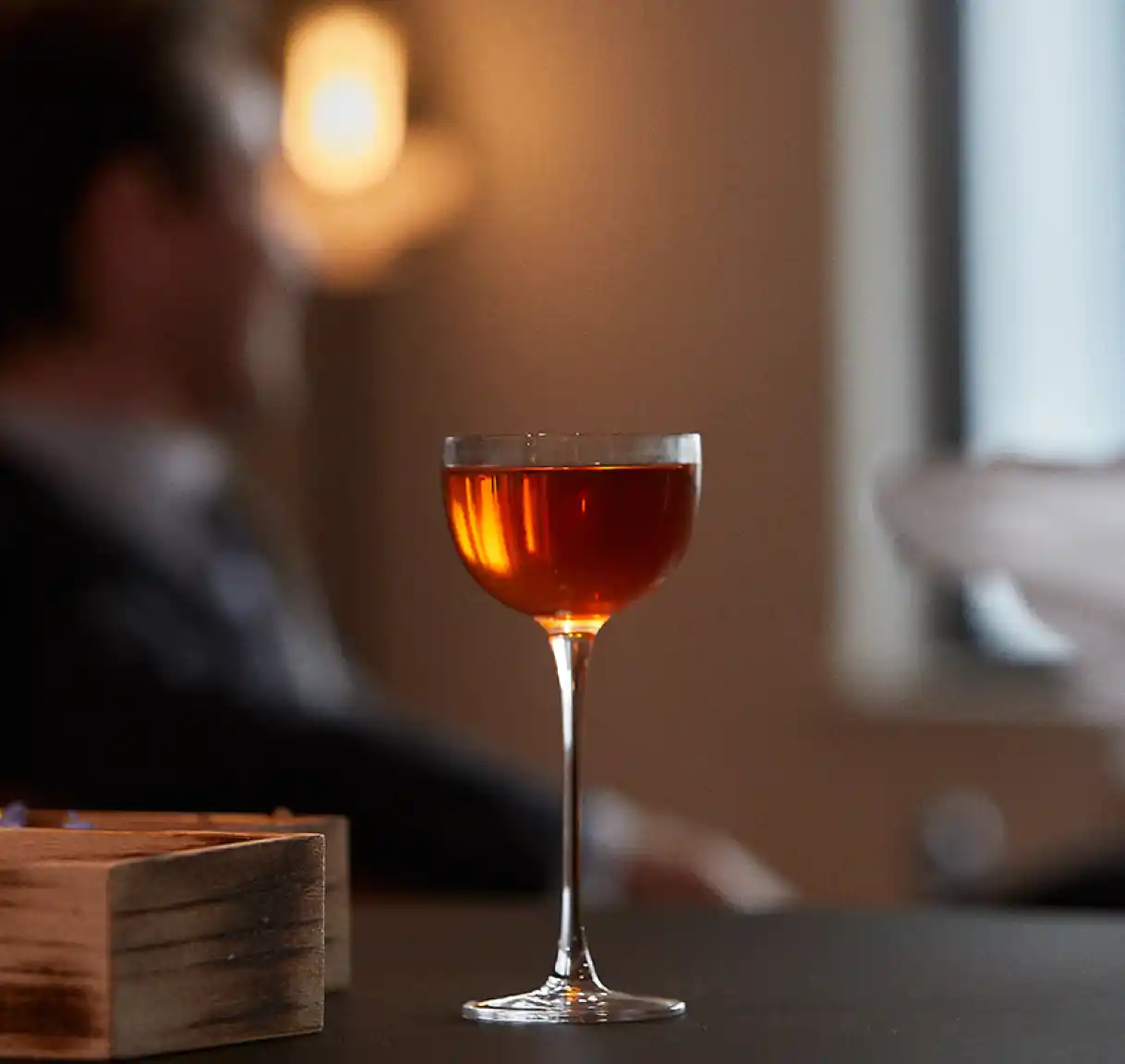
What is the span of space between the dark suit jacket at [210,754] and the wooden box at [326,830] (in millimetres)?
1163

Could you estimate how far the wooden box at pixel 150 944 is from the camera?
655 millimetres

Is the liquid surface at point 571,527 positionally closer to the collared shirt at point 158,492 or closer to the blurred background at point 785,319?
the collared shirt at point 158,492

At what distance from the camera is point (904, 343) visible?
13.5 ft

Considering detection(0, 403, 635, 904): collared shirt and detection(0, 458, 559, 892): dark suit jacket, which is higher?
detection(0, 403, 635, 904): collared shirt

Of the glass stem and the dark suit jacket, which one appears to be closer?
the glass stem

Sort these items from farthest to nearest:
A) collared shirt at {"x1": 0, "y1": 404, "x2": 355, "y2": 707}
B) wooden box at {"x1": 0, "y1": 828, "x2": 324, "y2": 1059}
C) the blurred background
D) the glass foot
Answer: the blurred background < collared shirt at {"x1": 0, "y1": 404, "x2": 355, "y2": 707} < the glass foot < wooden box at {"x1": 0, "y1": 828, "x2": 324, "y2": 1059}

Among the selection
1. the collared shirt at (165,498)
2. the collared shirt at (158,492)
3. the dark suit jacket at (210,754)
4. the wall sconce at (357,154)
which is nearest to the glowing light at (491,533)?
the dark suit jacket at (210,754)

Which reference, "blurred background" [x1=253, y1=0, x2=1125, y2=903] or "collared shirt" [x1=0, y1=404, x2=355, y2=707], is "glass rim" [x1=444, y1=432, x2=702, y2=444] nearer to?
"collared shirt" [x1=0, y1=404, x2=355, y2=707]

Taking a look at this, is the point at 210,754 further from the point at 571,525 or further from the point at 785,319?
the point at 785,319

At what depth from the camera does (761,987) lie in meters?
0.83

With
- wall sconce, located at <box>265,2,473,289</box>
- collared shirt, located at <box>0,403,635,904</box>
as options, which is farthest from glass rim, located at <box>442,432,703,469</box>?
wall sconce, located at <box>265,2,473,289</box>

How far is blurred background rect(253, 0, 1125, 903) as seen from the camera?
4.06 meters

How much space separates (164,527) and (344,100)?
180 cm

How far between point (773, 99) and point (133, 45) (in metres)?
1.73
